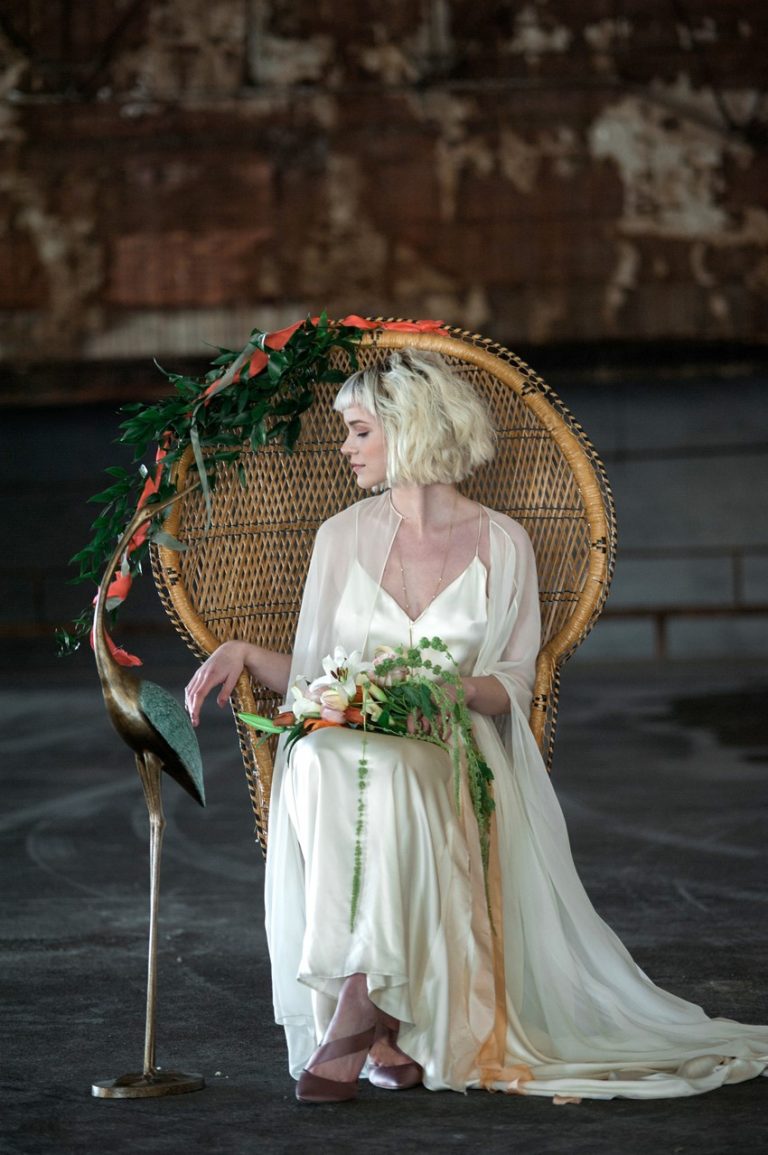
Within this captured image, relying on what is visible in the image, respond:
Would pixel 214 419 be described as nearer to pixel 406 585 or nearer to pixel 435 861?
pixel 406 585

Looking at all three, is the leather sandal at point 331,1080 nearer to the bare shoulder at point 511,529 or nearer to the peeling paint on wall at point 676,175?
the bare shoulder at point 511,529

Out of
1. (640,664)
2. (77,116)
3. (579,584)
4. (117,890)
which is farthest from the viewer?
(640,664)

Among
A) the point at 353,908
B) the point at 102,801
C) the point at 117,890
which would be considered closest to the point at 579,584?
the point at 353,908

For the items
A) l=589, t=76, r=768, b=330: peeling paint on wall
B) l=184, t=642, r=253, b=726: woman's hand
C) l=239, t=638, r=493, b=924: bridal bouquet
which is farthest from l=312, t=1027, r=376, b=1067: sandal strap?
l=589, t=76, r=768, b=330: peeling paint on wall

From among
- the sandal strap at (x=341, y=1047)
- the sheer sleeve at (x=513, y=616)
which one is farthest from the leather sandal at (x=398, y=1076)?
the sheer sleeve at (x=513, y=616)

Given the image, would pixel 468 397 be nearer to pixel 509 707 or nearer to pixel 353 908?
pixel 509 707

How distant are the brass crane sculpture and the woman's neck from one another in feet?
2.30

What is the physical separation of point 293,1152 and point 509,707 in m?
1.05

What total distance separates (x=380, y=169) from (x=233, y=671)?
8.61 m

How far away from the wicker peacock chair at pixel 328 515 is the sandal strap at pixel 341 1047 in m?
0.60

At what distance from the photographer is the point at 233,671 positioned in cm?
341

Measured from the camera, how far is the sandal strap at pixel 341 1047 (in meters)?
2.96

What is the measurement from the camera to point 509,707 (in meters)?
3.37

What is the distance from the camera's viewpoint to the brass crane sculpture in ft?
9.90
